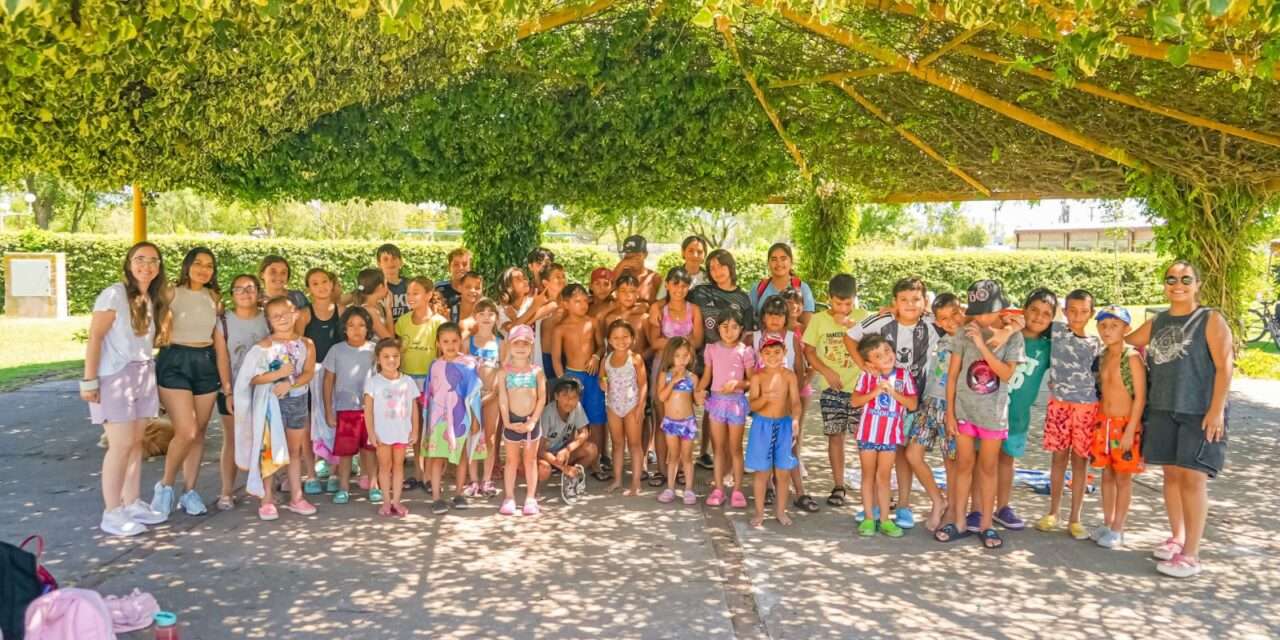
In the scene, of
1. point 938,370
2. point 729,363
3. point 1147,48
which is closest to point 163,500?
point 729,363

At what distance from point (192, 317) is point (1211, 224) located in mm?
8358

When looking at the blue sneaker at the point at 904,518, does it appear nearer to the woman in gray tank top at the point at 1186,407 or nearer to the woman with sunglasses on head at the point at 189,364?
the woman in gray tank top at the point at 1186,407

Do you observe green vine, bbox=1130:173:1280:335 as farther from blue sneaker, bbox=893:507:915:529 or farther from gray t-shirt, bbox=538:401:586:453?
gray t-shirt, bbox=538:401:586:453

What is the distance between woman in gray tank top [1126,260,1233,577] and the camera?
4.75m

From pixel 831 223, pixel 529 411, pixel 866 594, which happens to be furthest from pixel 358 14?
pixel 831 223

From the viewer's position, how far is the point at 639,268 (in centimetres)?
702

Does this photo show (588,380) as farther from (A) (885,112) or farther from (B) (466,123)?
(A) (885,112)

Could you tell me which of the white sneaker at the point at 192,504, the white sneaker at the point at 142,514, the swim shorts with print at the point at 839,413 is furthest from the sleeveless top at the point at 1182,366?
the white sneaker at the point at 142,514

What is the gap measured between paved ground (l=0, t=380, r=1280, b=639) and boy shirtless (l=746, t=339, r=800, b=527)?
234 mm

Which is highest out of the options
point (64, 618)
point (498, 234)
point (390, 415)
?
point (498, 234)

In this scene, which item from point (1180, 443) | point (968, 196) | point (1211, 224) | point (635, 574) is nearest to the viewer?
point (635, 574)

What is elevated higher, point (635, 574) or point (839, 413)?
point (839, 413)

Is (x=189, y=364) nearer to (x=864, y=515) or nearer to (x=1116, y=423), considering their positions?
(x=864, y=515)

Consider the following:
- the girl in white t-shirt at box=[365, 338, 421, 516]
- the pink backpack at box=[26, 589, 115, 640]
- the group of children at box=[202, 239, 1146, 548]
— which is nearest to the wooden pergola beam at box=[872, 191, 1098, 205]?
the group of children at box=[202, 239, 1146, 548]
